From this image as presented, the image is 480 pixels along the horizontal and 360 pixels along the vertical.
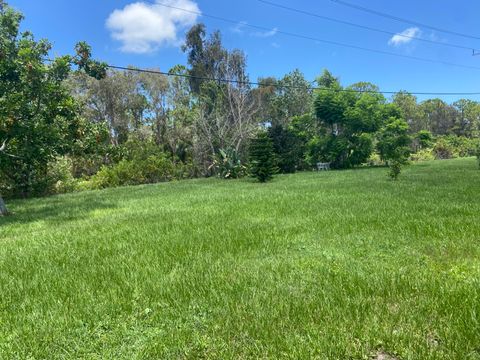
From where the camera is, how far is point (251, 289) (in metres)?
4.50

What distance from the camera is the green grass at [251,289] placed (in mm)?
3320

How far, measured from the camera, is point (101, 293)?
4.63 m

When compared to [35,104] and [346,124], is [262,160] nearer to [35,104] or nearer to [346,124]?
[35,104]

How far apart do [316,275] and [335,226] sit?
2961mm

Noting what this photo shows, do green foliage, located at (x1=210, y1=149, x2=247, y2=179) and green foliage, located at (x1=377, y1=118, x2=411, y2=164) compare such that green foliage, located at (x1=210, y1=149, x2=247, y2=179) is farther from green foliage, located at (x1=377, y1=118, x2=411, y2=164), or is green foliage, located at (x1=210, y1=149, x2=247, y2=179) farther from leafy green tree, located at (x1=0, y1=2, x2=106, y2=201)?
green foliage, located at (x1=377, y1=118, x2=411, y2=164)

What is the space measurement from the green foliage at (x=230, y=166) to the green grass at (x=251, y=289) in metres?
19.5

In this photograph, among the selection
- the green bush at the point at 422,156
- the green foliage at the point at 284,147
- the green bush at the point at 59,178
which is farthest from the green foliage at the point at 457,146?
the green bush at the point at 59,178

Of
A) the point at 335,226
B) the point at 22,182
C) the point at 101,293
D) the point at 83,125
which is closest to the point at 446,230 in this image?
the point at 335,226

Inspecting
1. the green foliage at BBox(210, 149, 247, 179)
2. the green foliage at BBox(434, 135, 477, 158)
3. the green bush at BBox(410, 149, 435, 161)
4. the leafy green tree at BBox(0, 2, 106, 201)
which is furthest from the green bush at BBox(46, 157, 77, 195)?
the green foliage at BBox(434, 135, 477, 158)

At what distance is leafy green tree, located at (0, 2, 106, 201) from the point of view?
12.5 m

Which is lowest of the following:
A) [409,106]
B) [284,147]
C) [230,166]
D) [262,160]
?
[230,166]

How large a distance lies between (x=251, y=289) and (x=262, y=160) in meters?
19.1

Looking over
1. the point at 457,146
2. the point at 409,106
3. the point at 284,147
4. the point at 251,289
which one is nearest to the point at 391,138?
the point at 284,147

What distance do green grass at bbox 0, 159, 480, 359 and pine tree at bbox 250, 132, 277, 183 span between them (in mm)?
14406
